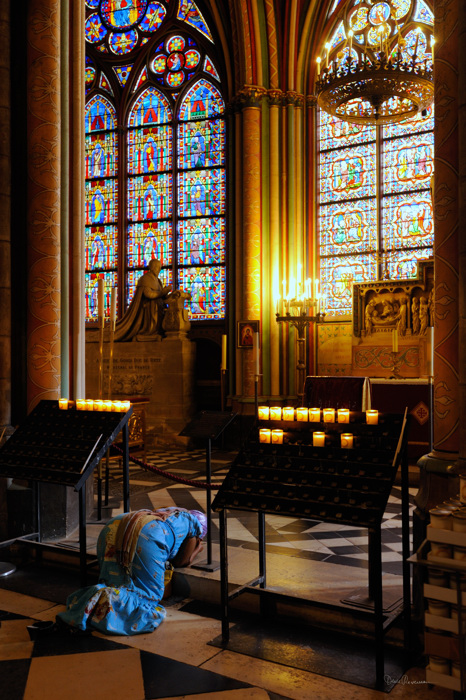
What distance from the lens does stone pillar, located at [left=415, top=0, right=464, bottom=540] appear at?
13.2 ft

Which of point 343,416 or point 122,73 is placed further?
point 122,73

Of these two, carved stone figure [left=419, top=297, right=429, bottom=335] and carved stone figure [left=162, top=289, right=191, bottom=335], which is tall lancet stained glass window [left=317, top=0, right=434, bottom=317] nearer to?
carved stone figure [left=419, top=297, right=429, bottom=335]

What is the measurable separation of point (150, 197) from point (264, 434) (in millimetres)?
11543

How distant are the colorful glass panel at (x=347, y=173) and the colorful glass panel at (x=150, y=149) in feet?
11.9

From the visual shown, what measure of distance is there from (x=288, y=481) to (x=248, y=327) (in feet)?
27.6

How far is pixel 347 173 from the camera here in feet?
42.3

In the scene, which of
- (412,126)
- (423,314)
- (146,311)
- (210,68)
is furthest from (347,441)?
(210,68)

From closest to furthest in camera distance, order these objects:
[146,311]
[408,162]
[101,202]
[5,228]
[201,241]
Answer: [5,228] < [408,162] < [146,311] < [201,241] < [101,202]

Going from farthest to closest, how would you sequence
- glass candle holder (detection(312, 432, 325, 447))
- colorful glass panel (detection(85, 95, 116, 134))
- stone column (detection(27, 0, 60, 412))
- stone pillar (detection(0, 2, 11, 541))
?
1. colorful glass panel (detection(85, 95, 116, 134))
2. stone column (detection(27, 0, 60, 412))
3. stone pillar (detection(0, 2, 11, 541))
4. glass candle holder (detection(312, 432, 325, 447))

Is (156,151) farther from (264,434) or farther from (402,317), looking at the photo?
(264,434)

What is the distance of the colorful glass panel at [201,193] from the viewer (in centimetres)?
1410

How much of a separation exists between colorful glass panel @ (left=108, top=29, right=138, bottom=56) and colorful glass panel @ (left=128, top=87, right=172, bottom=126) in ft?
3.83

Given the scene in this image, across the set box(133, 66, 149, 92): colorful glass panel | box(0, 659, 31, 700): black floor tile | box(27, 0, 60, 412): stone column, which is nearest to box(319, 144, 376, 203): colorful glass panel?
box(133, 66, 149, 92): colorful glass panel

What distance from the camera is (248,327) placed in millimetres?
12148
